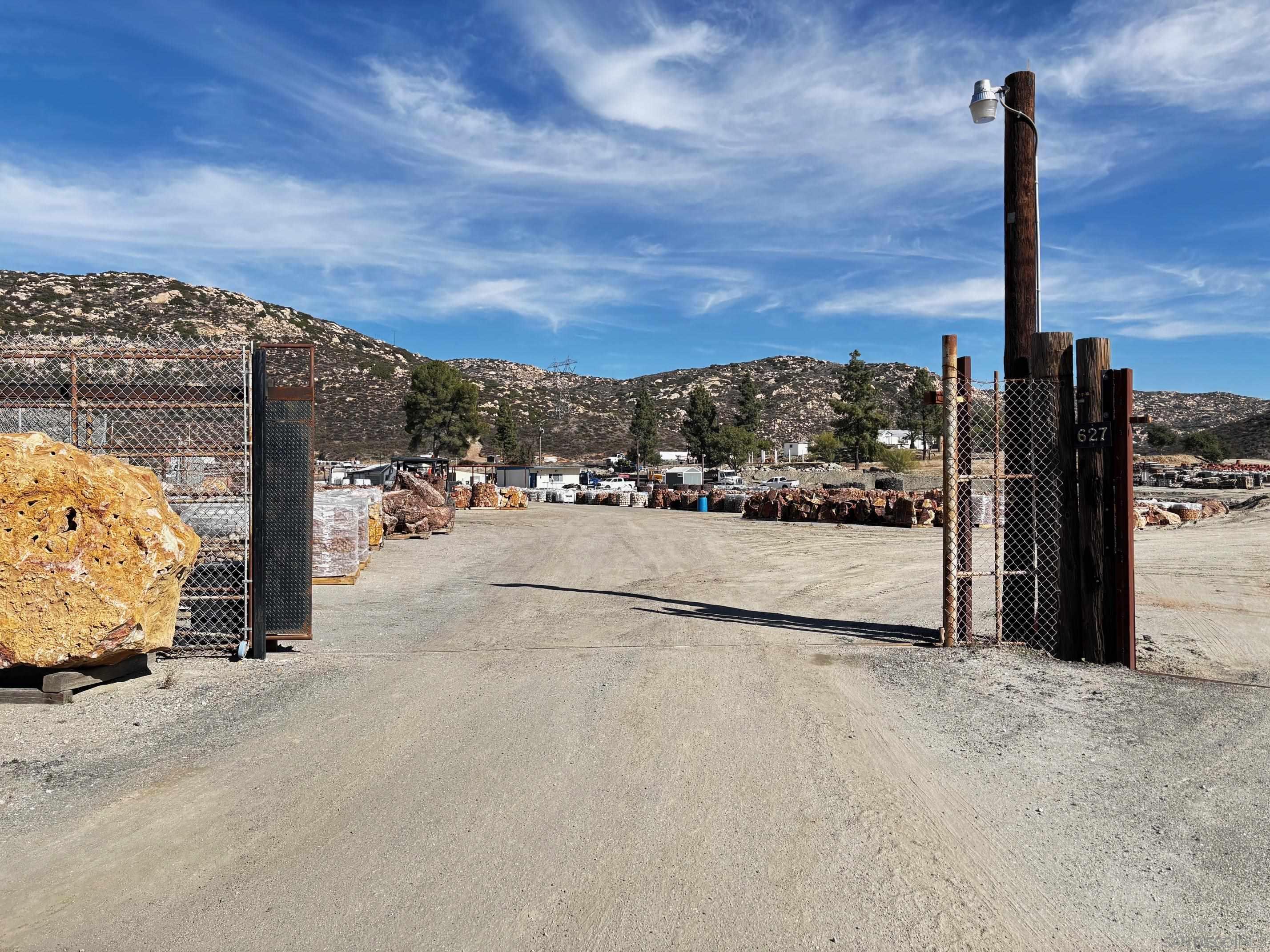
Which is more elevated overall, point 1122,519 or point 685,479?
point 685,479

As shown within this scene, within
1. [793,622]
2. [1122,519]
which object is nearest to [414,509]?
[793,622]

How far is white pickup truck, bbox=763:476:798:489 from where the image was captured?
50.9 meters

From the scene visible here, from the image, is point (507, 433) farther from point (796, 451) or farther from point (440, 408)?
point (796, 451)

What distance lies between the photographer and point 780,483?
5353cm

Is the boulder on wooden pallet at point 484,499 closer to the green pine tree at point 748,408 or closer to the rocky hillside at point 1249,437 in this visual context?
the green pine tree at point 748,408

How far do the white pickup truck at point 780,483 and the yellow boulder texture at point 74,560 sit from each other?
44.0 meters

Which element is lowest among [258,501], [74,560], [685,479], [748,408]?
[74,560]

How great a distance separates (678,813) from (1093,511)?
5.23 m

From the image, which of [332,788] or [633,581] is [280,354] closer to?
[633,581]

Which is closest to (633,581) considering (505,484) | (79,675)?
(79,675)

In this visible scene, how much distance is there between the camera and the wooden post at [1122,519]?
7.20 m

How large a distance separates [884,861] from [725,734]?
1.88 m

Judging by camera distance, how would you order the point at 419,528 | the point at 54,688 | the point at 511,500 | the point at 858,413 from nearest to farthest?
the point at 54,688, the point at 419,528, the point at 511,500, the point at 858,413

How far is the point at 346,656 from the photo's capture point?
8.22 m
